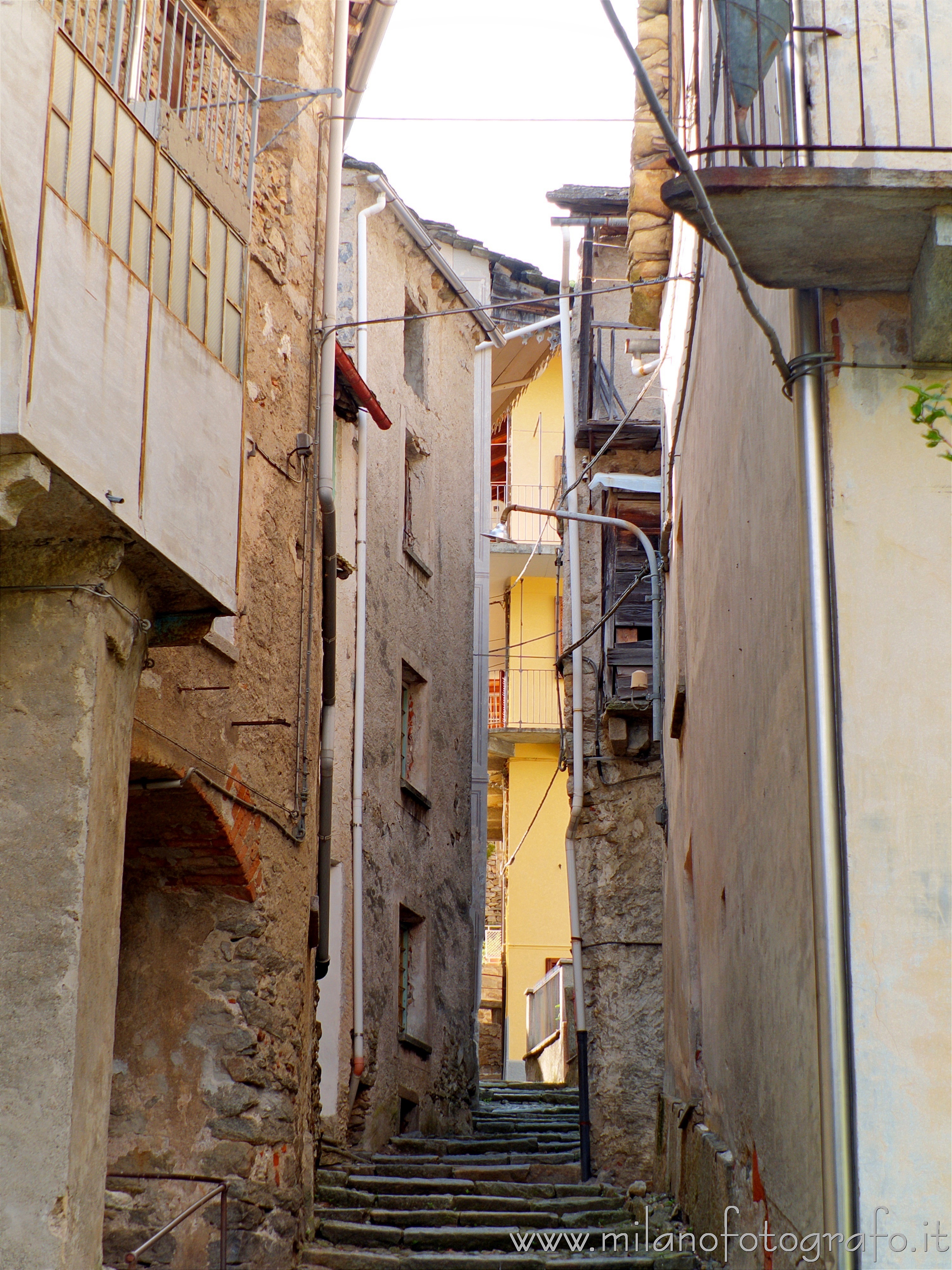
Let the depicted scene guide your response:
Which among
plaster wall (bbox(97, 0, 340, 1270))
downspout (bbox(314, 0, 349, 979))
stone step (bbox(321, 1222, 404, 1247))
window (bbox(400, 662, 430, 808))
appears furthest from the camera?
window (bbox(400, 662, 430, 808))

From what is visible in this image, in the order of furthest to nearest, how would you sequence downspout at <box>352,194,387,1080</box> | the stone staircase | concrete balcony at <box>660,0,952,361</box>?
downspout at <box>352,194,387,1080</box> → the stone staircase → concrete balcony at <box>660,0,952,361</box>

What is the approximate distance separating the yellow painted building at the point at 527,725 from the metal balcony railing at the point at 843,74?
63.3 ft

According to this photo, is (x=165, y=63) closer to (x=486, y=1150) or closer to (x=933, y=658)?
(x=933, y=658)

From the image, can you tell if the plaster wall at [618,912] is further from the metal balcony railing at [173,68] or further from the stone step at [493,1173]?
the metal balcony railing at [173,68]

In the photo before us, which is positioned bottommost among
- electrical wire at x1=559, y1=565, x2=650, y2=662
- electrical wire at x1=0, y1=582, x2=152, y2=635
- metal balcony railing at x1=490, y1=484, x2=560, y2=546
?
electrical wire at x1=0, y1=582, x2=152, y2=635

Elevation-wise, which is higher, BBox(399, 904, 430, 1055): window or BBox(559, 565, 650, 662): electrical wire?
BBox(559, 565, 650, 662): electrical wire

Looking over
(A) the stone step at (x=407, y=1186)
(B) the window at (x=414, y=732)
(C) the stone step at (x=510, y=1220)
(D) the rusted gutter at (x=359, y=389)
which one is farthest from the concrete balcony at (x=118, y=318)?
(B) the window at (x=414, y=732)

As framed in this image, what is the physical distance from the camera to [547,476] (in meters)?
25.9

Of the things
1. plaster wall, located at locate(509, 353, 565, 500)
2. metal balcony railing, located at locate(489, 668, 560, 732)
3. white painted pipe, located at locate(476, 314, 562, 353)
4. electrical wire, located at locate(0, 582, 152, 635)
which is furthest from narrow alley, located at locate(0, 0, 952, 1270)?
plaster wall, located at locate(509, 353, 565, 500)

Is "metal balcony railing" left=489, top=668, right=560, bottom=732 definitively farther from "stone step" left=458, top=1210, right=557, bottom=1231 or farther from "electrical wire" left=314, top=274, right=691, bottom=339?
"stone step" left=458, top=1210, right=557, bottom=1231

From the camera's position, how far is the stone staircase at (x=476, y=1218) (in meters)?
8.30

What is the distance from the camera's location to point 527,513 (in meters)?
24.4

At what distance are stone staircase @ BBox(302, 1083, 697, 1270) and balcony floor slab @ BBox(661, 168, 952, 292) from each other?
18.4 ft

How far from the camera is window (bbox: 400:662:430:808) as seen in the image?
15945 millimetres
